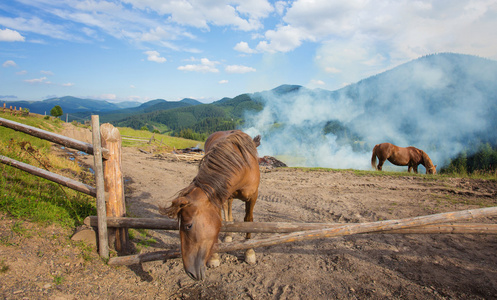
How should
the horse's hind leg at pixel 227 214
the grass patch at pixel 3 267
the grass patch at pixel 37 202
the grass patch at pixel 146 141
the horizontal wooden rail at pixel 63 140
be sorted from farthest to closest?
→ the grass patch at pixel 146 141
the horse's hind leg at pixel 227 214
the grass patch at pixel 37 202
the horizontal wooden rail at pixel 63 140
the grass patch at pixel 3 267

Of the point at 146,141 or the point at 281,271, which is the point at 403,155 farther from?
the point at 146,141

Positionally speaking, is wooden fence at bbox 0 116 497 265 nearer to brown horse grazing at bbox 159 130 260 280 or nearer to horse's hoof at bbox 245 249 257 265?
horse's hoof at bbox 245 249 257 265

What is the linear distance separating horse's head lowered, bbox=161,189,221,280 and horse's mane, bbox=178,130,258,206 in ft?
0.64

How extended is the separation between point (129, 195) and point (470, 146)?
3341 cm

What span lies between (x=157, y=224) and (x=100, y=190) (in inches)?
36.0

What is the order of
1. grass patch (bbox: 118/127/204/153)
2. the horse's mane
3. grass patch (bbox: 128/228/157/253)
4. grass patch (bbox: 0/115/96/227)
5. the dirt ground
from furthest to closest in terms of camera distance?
grass patch (bbox: 118/127/204/153) → grass patch (bbox: 128/228/157/253) → grass patch (bbox: 0/115/96/227) → the dirt ground → the horse's mane

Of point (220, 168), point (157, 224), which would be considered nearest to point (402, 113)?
point (220, 168)

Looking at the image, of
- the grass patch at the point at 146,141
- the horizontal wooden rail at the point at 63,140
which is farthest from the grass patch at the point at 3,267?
the grass patch at the point at 146,141

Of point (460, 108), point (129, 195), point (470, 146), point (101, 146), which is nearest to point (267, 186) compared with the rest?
point (129, 195)

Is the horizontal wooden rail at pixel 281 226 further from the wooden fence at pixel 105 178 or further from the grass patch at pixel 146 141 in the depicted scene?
the grass patch at pixel 146 141

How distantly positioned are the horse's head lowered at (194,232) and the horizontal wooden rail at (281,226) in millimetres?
875

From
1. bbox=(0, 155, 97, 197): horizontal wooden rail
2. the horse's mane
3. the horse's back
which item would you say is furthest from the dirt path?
the horse's back

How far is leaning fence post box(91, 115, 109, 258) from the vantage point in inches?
120

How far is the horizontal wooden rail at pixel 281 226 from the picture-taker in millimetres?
2895
